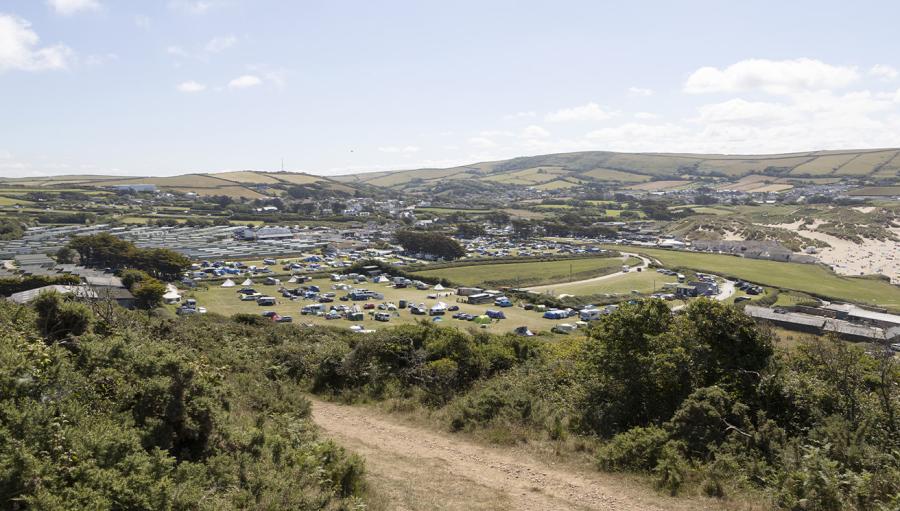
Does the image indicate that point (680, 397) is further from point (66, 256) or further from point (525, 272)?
point (66, 256)

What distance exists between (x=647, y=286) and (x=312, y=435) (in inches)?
2026

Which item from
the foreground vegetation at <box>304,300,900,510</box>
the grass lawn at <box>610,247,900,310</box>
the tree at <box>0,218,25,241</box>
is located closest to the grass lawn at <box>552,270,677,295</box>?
the grass lawn at <box>610,247,900,310</box>

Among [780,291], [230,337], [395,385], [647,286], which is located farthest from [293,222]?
[395,385]

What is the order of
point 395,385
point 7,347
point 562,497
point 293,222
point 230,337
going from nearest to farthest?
point 7,347, point 562,497, point 395,385, point 230,337, point 293,222

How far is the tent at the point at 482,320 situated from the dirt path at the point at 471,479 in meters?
29.3

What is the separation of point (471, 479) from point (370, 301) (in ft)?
134

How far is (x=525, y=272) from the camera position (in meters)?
63.6

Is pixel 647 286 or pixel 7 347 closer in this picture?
pixel 7 347

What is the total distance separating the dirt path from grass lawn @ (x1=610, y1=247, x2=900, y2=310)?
5187cm

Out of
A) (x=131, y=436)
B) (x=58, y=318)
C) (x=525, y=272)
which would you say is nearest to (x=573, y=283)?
(x=525, y=272)

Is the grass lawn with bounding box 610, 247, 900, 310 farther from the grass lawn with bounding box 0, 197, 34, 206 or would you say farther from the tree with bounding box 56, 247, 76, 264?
the grass lawn with bounding box 0, 197, 34, 206

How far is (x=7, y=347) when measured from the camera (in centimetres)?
707

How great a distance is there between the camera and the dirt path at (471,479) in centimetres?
854

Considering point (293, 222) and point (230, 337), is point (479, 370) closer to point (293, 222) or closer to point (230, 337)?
point (230, 337)
